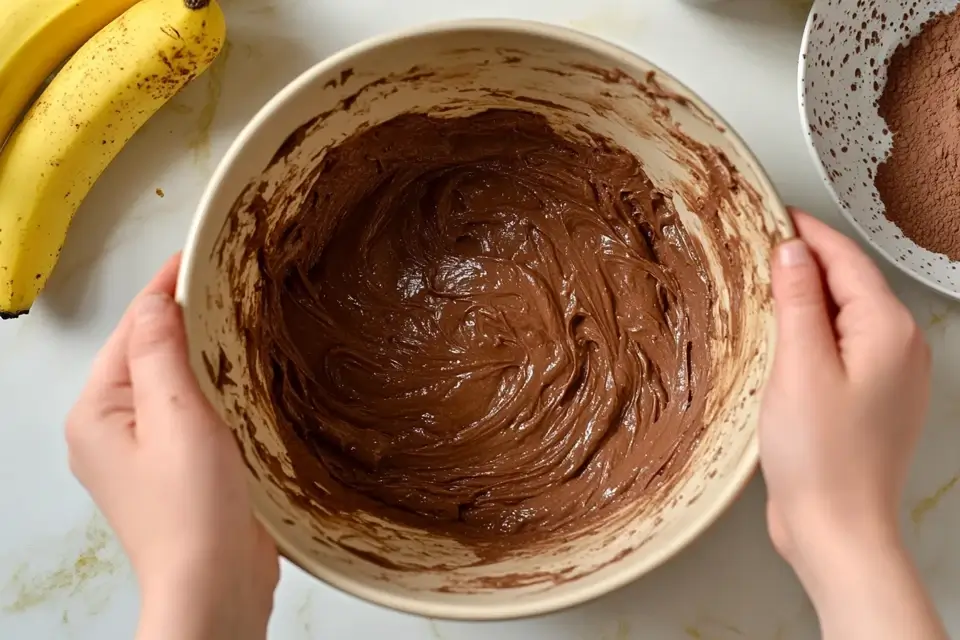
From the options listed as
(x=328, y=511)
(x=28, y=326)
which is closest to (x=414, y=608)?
(x=328, y=511)

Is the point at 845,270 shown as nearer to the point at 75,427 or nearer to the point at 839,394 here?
the point at 839,394

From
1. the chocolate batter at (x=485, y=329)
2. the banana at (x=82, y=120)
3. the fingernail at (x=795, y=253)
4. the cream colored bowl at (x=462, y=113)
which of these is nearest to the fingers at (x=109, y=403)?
the cream colored bowl at (x=462, y=113)

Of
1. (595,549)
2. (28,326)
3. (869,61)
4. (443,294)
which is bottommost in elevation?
(595,549)

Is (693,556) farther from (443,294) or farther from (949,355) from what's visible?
(443,294)

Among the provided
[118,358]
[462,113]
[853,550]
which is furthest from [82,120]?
[853,550]

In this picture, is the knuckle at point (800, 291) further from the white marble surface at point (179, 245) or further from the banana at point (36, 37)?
the banana at point (36, 37)

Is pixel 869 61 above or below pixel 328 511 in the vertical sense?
above

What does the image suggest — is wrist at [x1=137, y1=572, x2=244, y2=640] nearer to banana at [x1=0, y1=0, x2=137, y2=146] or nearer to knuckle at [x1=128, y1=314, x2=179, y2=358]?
knuckle at [x1=128, y1=314, x2=179, y2=358]

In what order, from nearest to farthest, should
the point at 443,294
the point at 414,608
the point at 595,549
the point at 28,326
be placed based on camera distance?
the point at 414,608 < the point at 595,549 < the point at 28,326 < the point at 443,294
